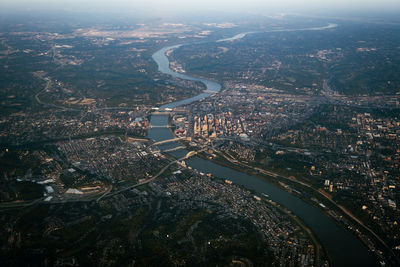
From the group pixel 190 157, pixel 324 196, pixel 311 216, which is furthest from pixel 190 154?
pixel 311 216

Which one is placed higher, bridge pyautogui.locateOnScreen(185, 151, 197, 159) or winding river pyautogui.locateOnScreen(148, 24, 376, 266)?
bridge pyautogui.locateOnScreen(185, 151, 197, 159)

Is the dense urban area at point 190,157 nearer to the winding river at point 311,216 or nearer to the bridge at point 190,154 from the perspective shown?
the bridge at point 190,154

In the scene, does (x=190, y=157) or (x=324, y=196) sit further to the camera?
(x=190, y=157)

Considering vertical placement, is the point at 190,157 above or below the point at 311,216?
above

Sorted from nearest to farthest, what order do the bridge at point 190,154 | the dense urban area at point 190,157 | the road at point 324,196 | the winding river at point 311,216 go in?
1. the winding river at point 311,216
2. the dense urban area at point 190,157
3. the road at point 324,196
4. the bridge at point 190,154

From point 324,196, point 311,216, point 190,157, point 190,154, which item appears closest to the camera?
point 311,216

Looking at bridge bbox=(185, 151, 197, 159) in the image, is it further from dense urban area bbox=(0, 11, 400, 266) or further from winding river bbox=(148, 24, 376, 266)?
winding river bbox=(148, 24, 376, 266)

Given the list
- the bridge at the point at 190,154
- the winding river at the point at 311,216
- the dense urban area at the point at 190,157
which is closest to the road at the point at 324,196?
the dense urban area at the point at 190,157

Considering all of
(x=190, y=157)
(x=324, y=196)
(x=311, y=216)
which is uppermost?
(x=190, y=157)

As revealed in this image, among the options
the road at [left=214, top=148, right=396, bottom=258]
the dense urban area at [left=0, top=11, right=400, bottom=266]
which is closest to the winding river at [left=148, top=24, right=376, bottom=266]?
the dense urban area at [left=0, top=11, right=400, bottom=266]

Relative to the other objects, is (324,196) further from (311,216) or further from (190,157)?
(190,157)

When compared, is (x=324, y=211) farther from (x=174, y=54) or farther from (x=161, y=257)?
(x=174, y=54)
